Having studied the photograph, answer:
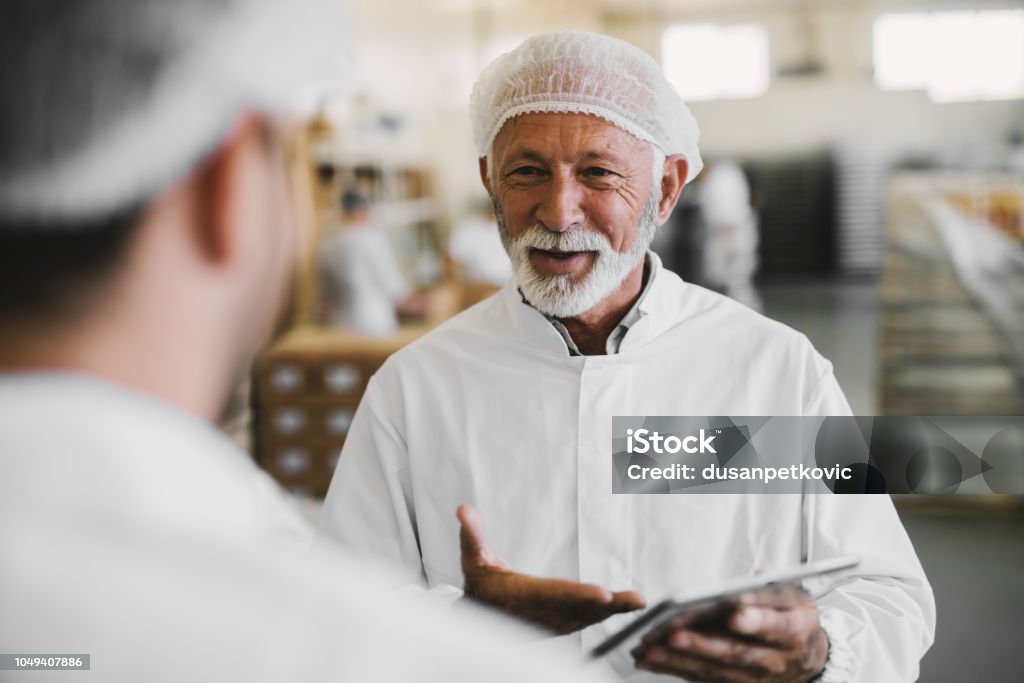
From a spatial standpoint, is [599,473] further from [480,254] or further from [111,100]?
[480,254]

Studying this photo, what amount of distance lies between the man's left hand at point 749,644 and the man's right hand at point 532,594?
0.06m

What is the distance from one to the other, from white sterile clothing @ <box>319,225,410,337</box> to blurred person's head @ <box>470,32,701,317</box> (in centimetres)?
120

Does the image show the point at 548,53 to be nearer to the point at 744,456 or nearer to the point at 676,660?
the point at 744,456

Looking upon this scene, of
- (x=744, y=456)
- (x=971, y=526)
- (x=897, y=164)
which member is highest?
(x=897, y=164)

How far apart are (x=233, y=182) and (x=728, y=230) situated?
9.54 feet

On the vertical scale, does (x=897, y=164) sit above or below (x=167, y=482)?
above

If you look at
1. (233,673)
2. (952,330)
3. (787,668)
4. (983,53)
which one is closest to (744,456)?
(787,668)

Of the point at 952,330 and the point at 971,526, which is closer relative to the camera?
the point at 971,526

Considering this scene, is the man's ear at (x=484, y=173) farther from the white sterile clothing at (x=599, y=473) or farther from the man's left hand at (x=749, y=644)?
the man's left hand at (x=749, y=644)

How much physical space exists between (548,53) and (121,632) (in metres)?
0.80

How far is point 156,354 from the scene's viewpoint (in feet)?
1.89

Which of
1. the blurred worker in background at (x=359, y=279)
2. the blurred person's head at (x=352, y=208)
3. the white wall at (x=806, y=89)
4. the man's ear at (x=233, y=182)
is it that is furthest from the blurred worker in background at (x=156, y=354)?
the blurred person's head at (x=352, y=208)

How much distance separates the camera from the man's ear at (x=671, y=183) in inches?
43.6

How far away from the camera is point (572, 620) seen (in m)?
0.96
